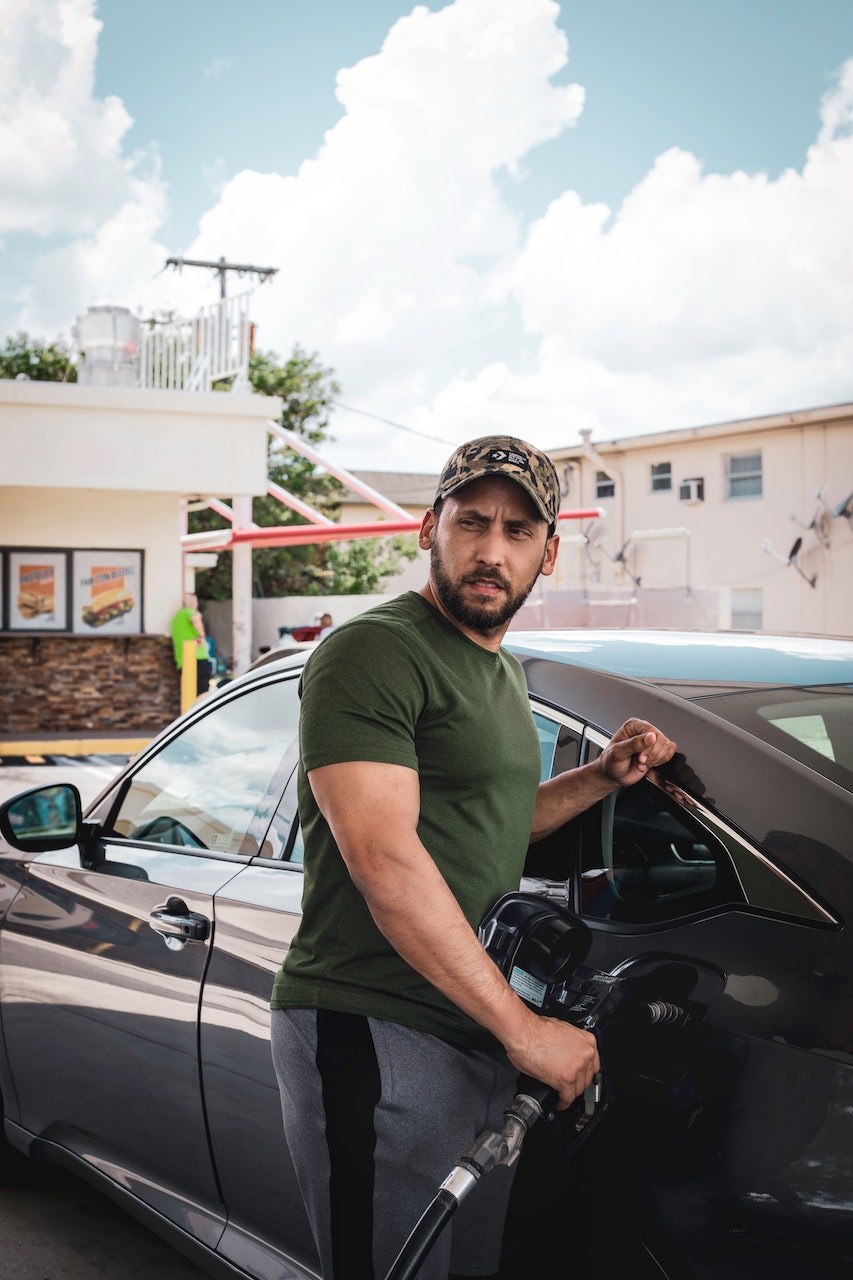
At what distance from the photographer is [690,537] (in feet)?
95.7

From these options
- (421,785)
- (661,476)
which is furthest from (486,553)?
(661,476)

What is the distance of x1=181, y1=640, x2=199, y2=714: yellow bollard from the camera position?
1881 cm

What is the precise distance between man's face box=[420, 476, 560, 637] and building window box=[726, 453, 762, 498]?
2694cm

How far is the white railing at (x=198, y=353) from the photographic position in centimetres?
2025

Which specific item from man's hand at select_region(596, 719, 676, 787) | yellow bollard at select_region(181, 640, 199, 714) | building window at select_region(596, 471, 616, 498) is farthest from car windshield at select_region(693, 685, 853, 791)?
building window at select_region(596, 471, 616, 498)

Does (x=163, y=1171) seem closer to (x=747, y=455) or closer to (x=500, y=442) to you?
(x=500, y=442)

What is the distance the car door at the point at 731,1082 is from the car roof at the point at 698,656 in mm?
299

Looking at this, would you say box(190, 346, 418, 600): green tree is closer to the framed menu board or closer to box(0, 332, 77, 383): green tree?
box(0, 332, 77, 383): green tree

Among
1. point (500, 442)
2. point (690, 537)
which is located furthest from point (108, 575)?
point (500, 442)

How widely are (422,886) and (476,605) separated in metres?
0.47

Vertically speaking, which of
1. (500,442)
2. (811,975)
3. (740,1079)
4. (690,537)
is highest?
(690,537)

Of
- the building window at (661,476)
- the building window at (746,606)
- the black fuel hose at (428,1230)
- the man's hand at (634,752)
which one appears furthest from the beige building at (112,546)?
the black fuel hose at (428,1230)

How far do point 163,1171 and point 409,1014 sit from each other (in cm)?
134

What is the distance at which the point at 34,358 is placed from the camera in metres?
38.8
